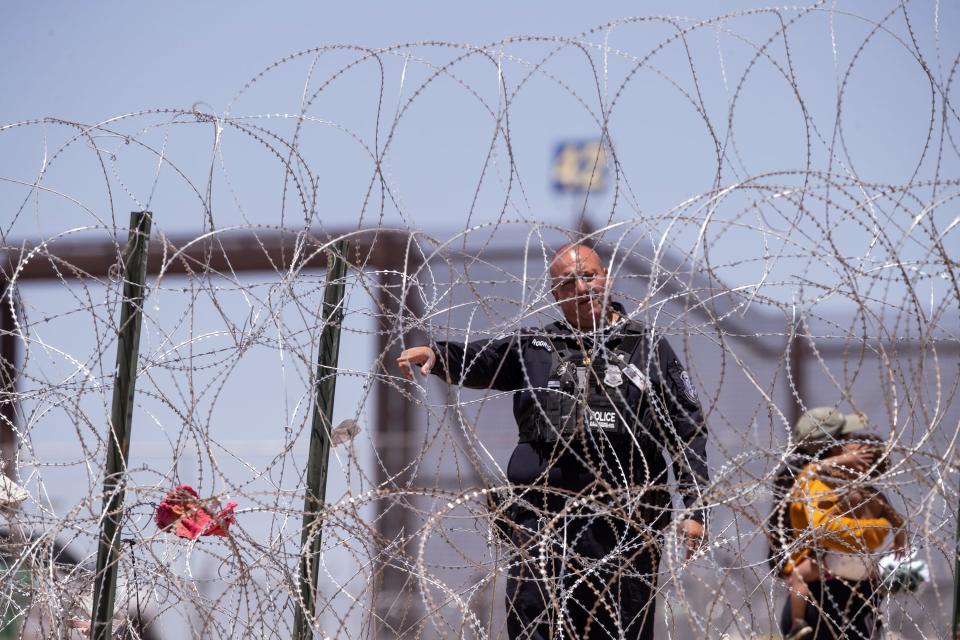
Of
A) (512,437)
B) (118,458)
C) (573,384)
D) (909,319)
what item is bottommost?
(512,437)

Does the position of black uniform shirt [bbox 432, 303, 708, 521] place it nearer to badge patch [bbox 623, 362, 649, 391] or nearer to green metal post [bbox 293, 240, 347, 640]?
badge patch [bbox 623, 362, 649, 391]

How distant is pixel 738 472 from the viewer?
295cm

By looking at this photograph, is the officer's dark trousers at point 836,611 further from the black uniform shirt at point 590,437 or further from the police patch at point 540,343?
the police patch at point 540,343

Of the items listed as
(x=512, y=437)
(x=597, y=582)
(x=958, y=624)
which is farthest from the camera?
(x=512, y=437)

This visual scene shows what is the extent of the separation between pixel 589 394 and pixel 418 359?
0.51 m

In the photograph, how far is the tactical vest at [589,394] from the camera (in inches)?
144

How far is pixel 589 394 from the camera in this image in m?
3.68

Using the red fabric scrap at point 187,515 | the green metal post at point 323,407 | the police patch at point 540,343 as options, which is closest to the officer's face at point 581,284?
the police patch at point 540,343

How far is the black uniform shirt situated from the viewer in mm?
3648

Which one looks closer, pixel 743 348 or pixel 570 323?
pixel 570 323

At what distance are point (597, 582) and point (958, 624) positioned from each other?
1074 mm

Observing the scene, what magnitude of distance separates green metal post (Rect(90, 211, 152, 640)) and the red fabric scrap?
0.45 feet

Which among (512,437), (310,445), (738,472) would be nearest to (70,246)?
(512,437)

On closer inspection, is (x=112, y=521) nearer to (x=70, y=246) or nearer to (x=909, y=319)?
(x=909, y=319)
